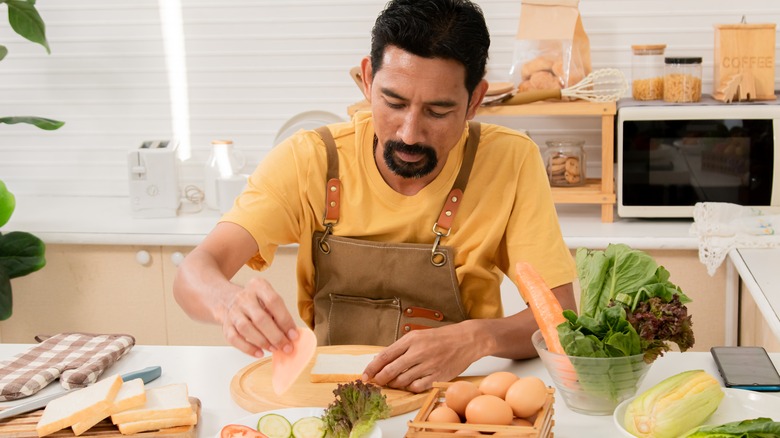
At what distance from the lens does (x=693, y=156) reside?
2979mm

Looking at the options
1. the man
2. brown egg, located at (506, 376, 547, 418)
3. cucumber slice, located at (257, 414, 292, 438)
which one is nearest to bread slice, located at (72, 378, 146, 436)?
cucumber slice, located at (257, 414, 292, 438)

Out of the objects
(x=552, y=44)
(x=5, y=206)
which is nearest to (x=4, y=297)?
(x=5, y=206)

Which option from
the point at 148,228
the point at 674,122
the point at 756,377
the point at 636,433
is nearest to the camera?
the point at 636,433

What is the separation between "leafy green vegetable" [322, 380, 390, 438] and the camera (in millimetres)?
1393

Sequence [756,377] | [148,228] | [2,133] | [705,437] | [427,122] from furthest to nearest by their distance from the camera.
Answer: [2,133], [148,228], [427,122], [756,377], [705,437]

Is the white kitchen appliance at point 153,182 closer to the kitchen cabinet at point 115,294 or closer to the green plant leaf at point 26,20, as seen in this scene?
the kitchen cabinet at point 115,294

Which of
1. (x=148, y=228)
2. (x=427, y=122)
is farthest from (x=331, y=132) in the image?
(x=148, y=228)

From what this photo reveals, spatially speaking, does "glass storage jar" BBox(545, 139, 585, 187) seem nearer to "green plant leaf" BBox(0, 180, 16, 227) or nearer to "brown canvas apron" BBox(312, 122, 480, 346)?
"brown canvas apron" BBox(312, 122, 480, 346)

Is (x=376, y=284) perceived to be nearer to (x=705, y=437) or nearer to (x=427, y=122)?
(x=427, y=122)

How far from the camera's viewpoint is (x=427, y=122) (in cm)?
192

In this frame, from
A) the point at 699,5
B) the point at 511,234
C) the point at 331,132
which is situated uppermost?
the point at 699,5

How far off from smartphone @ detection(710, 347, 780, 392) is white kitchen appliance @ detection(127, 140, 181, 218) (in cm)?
208

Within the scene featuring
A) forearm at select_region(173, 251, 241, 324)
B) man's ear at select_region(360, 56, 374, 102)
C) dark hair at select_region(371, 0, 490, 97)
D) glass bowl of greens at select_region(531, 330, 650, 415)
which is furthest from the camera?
man's ear at select_region(360, 56, 374, 102)

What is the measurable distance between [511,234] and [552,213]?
10cm
